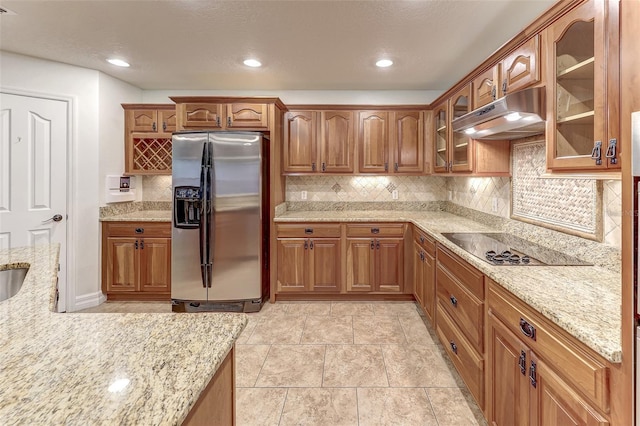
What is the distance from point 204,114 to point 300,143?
3.58 ft

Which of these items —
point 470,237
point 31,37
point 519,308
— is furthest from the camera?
point 31,37

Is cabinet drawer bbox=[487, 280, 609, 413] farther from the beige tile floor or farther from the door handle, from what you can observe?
the door handle

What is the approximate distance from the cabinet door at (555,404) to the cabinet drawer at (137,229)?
11.1ft

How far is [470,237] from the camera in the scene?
2.44 meters

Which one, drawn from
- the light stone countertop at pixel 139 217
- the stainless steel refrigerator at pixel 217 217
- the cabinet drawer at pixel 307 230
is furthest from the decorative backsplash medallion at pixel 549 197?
the light stone countertop at pixel 139 217

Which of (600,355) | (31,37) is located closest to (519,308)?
(600,355)

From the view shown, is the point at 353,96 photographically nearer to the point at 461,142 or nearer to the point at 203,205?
the point at 461,142

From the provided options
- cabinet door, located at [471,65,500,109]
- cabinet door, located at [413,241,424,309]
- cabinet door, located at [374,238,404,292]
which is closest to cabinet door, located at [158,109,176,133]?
cabinet door, located at [374,238,404,292]

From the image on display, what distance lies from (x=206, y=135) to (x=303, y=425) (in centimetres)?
261

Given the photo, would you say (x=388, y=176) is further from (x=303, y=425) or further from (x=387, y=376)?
(x=303, y=425)

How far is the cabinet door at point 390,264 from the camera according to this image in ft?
11.4

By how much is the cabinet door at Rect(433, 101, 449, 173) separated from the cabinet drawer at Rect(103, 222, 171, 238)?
2.97 meters

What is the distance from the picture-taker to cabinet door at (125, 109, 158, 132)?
148 inches

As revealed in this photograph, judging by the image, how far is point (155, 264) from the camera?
11.6 ft
